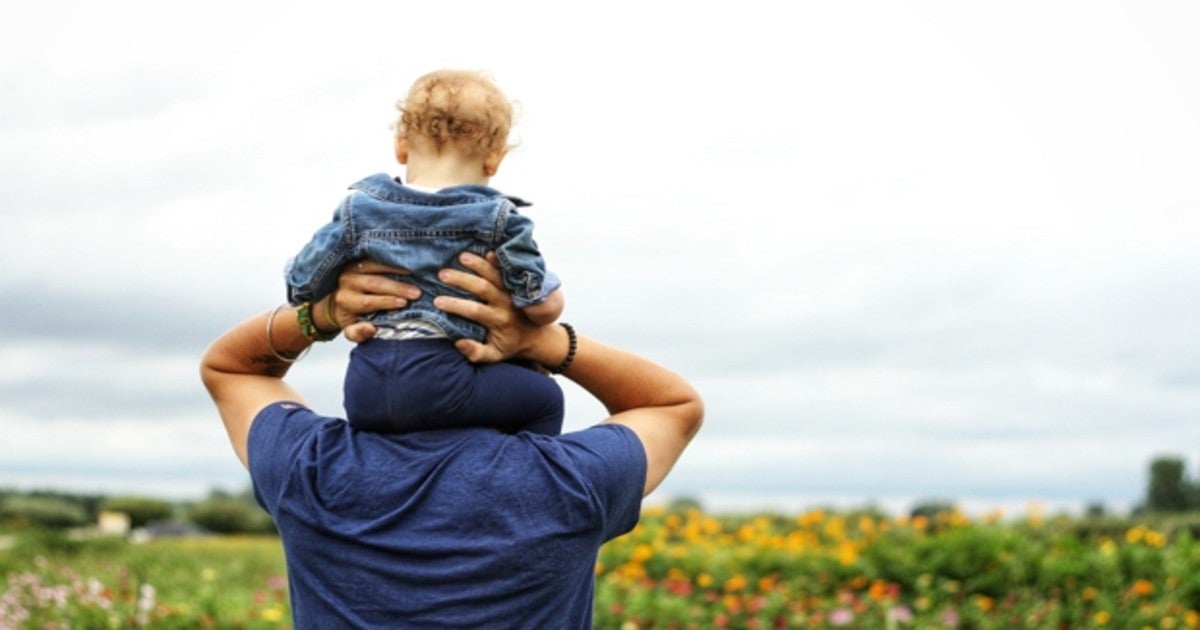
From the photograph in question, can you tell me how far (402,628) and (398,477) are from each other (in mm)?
244

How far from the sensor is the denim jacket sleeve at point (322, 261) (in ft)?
7.67

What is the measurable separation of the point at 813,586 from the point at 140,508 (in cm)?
912

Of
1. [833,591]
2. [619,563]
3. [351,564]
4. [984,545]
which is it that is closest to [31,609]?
[619,563]

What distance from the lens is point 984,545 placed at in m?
8.12

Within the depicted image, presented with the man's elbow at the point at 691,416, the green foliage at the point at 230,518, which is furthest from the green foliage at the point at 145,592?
the man's elbow at the point at 691,416

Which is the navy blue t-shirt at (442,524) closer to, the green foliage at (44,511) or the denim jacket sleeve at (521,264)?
the denim jacket sleeve at (521,264)

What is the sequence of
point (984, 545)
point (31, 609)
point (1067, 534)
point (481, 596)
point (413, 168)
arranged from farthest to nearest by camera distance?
point (1067, 534), point (984, 545), point (31, 609), point (413, 168), point (481, 596)

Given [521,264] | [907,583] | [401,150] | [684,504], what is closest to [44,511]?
[684,504]

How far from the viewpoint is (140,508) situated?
48.0 ft

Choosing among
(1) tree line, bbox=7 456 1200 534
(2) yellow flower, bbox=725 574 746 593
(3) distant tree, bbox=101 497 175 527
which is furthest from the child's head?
(3) distant tree, bbox=101 497 175 527

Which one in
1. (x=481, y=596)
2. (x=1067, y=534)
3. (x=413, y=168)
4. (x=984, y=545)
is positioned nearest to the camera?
(x=481, y=596)

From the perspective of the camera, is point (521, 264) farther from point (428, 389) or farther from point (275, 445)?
point (275, 445)

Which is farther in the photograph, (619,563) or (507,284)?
(619,563)

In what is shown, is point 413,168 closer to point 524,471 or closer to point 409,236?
point 409,236
